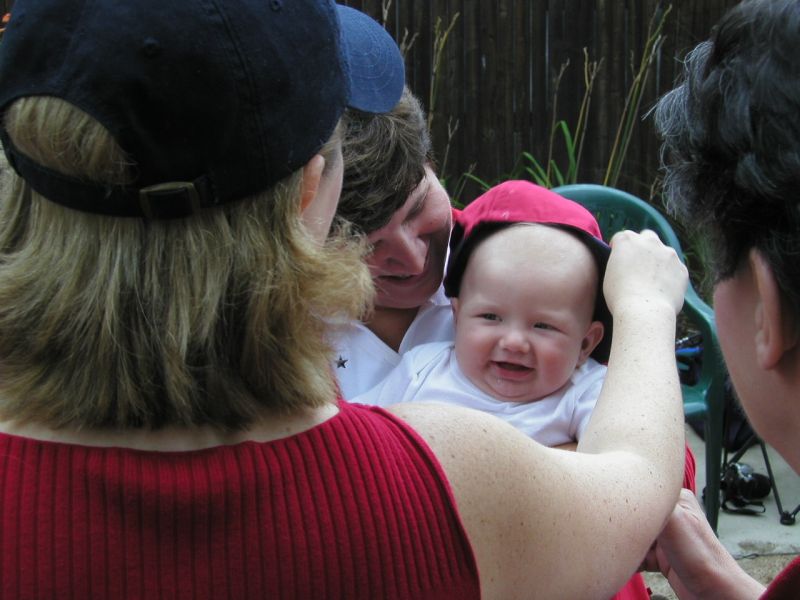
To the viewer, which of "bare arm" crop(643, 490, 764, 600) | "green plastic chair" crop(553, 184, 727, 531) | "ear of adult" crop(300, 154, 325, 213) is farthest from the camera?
"green plastic chair" crop(553, 184, 727, 531)

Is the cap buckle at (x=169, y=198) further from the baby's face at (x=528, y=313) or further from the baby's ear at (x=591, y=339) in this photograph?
the baby's ear at (x=591, y=339)

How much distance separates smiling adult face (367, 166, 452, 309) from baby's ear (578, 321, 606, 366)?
41 cm

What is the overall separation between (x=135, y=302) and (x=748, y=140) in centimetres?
72

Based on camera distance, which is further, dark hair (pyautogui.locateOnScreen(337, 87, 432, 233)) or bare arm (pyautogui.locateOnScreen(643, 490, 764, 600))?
dark hair (pyautogui.locateOnScreen(337, 87, 432, 233))

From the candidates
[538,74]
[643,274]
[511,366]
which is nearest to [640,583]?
[511,366]

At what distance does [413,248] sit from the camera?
219cm

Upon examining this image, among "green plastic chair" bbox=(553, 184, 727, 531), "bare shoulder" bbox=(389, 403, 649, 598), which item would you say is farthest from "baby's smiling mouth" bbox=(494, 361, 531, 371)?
"green plastic chair" bbox=(553, 184, 727, 531)

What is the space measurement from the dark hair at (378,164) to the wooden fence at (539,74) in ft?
14.2

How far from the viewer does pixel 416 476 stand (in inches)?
44.1

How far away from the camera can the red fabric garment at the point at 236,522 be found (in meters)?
1.00

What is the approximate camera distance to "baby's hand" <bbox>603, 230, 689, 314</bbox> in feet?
5.75

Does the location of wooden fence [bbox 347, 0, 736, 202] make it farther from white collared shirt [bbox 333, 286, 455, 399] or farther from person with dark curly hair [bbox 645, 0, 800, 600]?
person with dark curly hair [bbox 645, 0, 800, 600]

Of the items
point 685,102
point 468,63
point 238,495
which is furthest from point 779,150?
point 468,63

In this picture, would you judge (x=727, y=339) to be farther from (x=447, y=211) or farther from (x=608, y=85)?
(x=608, y=85)
